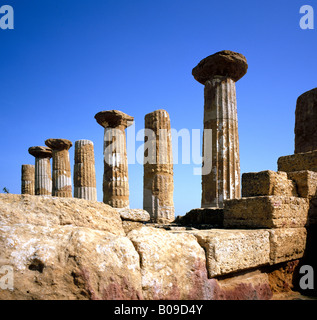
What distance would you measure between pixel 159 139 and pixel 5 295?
28.3ft

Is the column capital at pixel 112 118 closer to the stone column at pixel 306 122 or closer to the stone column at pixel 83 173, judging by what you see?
the stone column at pixel 83 173

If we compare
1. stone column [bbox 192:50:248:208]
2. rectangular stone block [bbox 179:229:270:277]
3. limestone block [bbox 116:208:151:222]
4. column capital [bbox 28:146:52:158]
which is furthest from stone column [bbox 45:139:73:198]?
rectangular stone block [bbox 179:229:270:277]

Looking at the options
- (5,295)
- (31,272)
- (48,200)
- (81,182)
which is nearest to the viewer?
(5,295)

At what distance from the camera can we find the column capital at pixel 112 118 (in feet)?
40.9

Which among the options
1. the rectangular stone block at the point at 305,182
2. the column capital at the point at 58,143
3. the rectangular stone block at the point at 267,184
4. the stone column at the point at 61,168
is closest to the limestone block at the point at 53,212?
the rectangular stone block at the point at 267,184

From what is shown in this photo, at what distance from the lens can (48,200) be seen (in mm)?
2480

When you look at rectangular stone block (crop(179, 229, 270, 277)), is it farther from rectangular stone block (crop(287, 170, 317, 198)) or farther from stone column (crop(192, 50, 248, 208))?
stone column (crop(192, 50, 248, 208))

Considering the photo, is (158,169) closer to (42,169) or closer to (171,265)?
(171,265)

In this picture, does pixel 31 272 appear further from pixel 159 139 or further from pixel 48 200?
pixel 159 139

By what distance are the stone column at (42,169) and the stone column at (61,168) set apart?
2.65 m

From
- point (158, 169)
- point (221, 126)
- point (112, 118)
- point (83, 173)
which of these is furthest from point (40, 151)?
point (221, 126)

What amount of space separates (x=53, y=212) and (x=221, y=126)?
6.11 metres

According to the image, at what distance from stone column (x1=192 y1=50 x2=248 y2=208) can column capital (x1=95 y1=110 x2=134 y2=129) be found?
5283 mm
